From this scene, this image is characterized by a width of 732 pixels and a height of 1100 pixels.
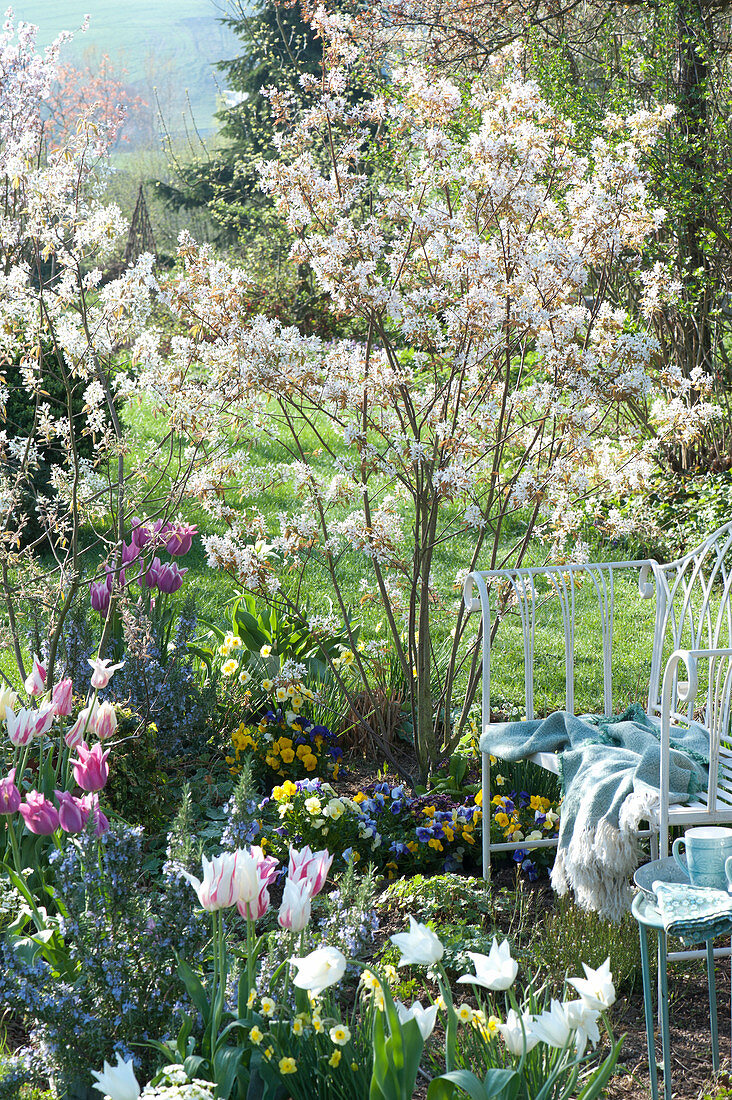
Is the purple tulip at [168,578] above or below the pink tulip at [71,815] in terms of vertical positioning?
above

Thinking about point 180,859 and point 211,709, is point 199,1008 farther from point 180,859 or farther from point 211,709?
point 211,709

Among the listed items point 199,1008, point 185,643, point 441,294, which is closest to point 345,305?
point 441,294

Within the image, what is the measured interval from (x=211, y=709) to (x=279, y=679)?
289mm

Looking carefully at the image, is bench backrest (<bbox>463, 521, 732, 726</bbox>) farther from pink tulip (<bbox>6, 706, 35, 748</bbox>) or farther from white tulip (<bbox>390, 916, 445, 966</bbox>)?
white tulip (<bbox>390, 916, 445, 966</bbox>)

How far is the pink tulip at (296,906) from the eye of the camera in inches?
62.9

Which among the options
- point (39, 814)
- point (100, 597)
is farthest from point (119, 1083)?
point (100, 597)

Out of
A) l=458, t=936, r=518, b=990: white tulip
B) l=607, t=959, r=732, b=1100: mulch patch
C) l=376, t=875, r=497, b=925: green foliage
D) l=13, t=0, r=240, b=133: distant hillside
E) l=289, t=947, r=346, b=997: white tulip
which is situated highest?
l=13, t=0, r=240, b=133: distant hillside

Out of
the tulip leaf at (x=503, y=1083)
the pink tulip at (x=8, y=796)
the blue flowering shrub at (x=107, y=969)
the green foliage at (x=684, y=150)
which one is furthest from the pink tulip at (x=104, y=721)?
the green foliage at (x=684, y=150)

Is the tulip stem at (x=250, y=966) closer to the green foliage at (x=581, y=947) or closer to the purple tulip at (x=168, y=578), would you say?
the green foliage at (x=581, y=947)

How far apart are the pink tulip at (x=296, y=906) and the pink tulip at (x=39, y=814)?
71cm

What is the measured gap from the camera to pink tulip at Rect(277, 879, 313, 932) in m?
1.60

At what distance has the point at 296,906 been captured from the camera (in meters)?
1.60

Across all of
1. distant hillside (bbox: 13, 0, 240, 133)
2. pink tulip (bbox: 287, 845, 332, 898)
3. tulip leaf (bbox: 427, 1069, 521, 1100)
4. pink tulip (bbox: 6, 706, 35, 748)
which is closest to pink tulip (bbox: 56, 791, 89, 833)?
pink tulip (bbox: 6, 706, 35, 748)

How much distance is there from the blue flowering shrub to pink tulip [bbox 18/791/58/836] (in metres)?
0.08
